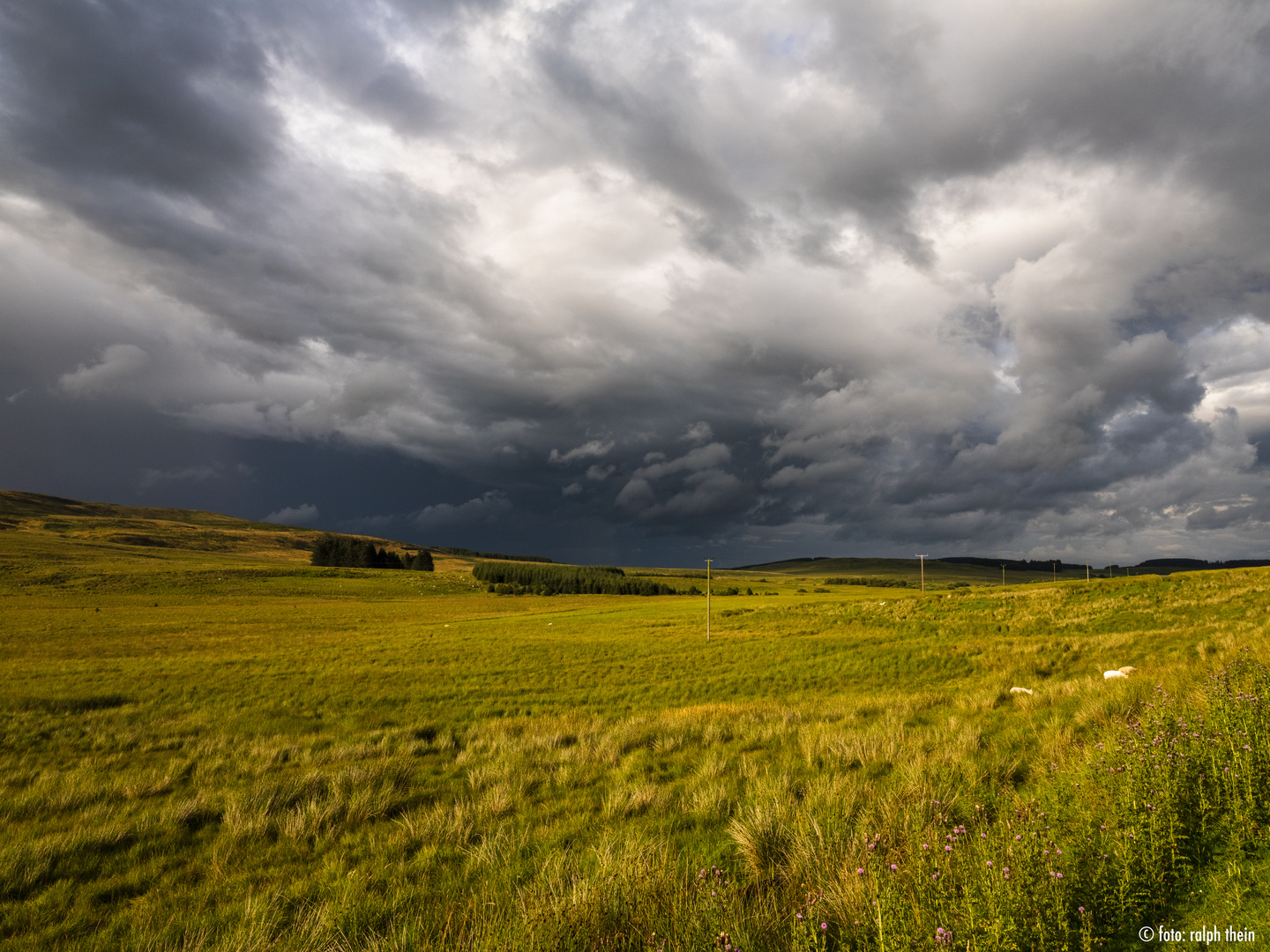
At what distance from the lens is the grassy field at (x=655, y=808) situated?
14.3 ft

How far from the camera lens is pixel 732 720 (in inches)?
574

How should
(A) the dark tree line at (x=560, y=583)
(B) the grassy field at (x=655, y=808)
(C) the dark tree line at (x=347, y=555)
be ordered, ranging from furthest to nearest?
(C) the dark tree line at (x=347, y=555), (A) the dark tree line at (x=560, y=583), (B) the grassy field at (x=655, y=808)

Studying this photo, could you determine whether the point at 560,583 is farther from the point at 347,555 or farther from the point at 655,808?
the point at 655,808

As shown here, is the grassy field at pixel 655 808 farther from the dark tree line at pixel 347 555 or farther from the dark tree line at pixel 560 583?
the dark tree line at pixel 347 555

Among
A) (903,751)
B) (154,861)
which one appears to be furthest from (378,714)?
(903,751)

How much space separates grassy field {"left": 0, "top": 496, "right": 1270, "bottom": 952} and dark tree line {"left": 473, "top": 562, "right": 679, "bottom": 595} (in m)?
116

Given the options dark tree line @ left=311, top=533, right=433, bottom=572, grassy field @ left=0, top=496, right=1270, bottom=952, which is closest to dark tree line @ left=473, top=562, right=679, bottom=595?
dark tree line @ left=311, top=533, right=433, bottom=572

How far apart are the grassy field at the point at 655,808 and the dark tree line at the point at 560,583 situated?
116 m

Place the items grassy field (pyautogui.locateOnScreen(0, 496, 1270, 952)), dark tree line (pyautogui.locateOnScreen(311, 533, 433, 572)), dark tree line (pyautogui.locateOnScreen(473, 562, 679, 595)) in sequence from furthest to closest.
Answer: dark tree line (pyautogui.locateOnScreen(311, 533, 433, 572)) → dark tree line (pyautogui.locateOnScreen(473, 562, 679, 595)) → grassy field (pyautogui.locateOnScreen(0, 496, 1270, 952))

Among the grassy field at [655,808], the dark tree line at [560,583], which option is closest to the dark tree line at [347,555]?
the dark tree line at [560,583]

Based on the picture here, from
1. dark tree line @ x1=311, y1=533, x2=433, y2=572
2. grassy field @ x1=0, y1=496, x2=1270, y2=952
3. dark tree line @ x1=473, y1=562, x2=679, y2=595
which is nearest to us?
grassy field @ x1=0, y1=496, x2=1270, y2=952

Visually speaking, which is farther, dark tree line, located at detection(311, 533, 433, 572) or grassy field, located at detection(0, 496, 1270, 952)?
dark tree line, located at detection(311, 533, 433, 572)

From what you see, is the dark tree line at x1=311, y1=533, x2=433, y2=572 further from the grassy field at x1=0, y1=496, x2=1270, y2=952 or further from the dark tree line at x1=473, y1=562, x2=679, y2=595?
the grassy field at x1=0, y1=496, x2=1270, y2=952

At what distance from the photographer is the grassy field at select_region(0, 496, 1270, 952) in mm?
4359
